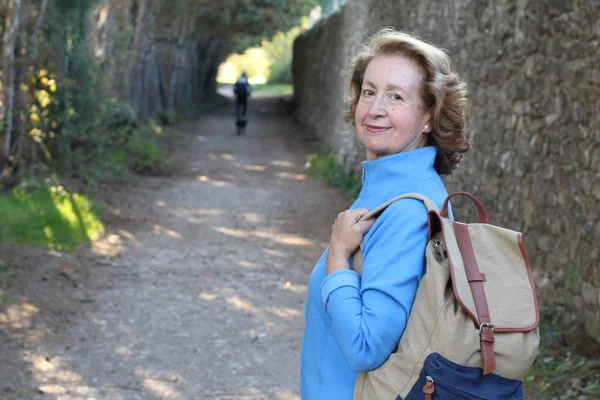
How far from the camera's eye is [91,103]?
11133 millimetres

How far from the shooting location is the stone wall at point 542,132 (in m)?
5.02

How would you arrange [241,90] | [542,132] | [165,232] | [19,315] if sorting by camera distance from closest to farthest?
[542,132]
[19,315]
[165,232]
[241,90]

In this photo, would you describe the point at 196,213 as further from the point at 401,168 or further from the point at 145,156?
the point at 401,168

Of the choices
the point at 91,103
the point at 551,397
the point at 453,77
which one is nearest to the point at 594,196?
the point at 551,397

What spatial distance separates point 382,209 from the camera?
192cm

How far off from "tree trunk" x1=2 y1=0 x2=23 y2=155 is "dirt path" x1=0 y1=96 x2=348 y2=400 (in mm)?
1634

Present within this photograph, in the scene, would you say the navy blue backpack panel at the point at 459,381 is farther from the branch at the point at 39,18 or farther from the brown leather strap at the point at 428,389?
the branch at the point at 39,18

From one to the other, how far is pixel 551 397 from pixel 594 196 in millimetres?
1228

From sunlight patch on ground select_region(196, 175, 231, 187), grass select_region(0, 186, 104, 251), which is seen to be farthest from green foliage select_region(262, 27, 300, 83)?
grass select_region(0, 186, 104, 251)

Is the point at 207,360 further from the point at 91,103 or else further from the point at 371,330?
the point at 91,103

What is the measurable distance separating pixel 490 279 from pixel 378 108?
0.56m

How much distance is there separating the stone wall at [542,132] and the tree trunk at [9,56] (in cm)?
469

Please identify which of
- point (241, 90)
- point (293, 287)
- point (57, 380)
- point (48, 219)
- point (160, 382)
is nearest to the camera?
point (57, 380)

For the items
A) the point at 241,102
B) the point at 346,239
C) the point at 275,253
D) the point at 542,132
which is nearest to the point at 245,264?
the point at 275,253
